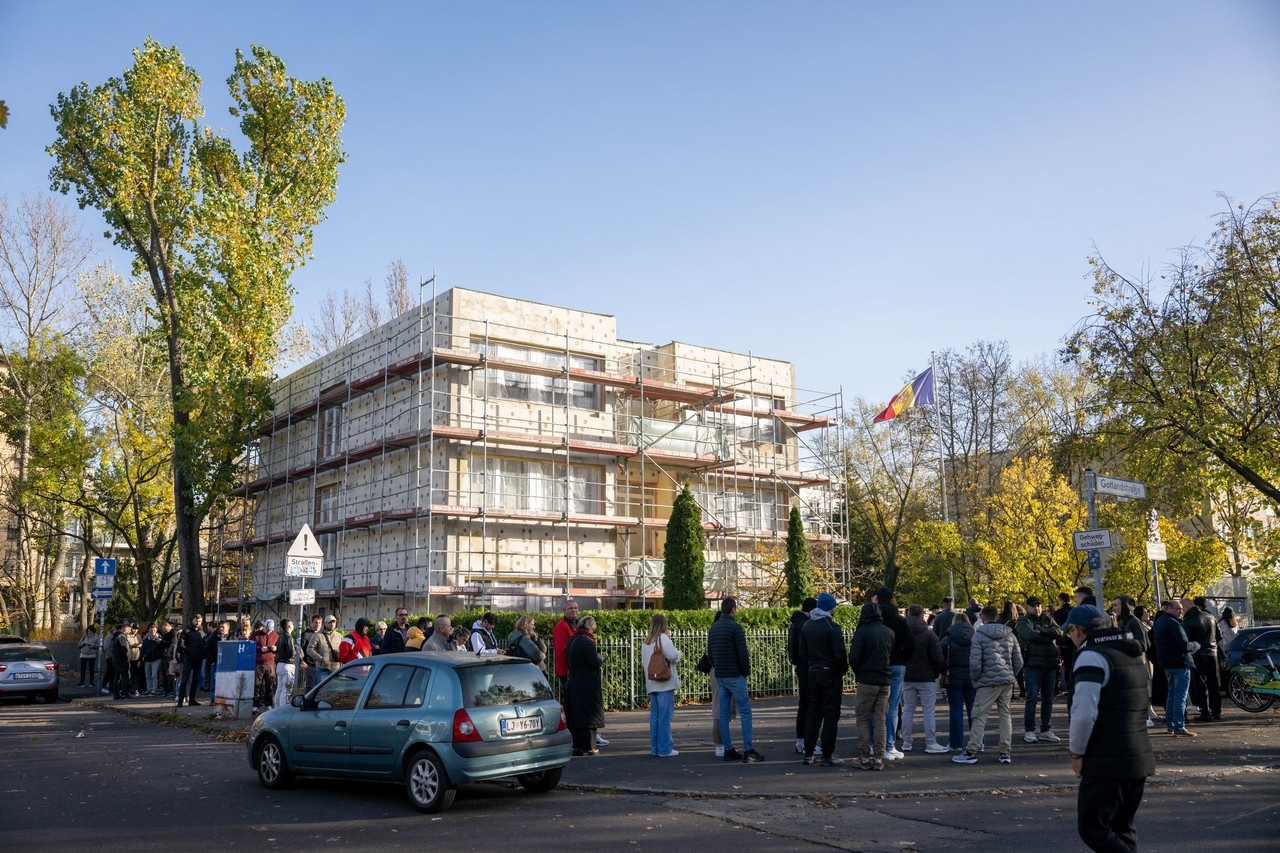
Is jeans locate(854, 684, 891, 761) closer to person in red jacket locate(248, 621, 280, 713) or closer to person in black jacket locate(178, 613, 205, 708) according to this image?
person in red jacket locate(248, 621, 280, 713)


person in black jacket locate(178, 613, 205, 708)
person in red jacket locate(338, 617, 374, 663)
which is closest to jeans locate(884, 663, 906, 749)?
person in red jacket locate(338, 617, 374, 663)

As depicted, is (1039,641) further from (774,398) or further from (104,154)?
(104,154)

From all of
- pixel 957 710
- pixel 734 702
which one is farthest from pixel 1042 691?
pixel 734 702

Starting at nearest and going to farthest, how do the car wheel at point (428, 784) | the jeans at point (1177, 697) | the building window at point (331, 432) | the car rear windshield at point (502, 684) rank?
the car wheel at point (428, 784) → the car rear windshield at point (502, 684) → the jeans at point (1177, 697) → the building window at point (331, 432)

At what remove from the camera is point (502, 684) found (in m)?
10.2

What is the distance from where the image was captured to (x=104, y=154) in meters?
31.0

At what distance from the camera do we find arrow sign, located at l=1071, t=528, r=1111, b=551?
15.2m

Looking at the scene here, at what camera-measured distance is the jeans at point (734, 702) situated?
12.5 metres

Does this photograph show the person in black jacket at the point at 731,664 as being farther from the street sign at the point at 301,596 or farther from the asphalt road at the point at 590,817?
the street sign at the point at 301,596

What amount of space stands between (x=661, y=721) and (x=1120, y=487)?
8198mm

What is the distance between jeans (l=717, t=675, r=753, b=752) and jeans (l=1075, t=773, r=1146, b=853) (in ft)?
20.9

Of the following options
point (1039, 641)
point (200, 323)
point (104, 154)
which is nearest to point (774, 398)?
point (200, 323)

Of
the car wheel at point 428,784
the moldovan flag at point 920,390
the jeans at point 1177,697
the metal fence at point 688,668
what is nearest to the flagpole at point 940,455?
the moldovan flag at point 920,390

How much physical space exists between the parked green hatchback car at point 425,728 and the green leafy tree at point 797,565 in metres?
21.4
